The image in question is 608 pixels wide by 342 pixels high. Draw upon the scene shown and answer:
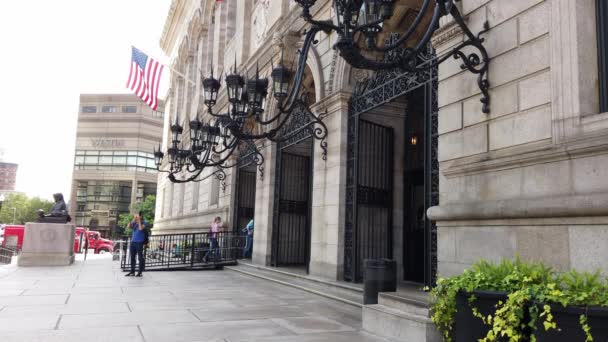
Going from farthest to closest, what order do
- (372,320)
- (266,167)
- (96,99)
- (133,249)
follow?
(96,99) → (266,167) → (133,249) → (372,320)

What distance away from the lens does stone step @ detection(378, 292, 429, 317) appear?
5.66m

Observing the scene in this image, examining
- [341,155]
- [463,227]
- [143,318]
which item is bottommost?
[143,318]

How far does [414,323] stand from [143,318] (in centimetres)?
392

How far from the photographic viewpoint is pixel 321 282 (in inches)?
403

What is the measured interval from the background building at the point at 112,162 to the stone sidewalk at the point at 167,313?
70748 mm

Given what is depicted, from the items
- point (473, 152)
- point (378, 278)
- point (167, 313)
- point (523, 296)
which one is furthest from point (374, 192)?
point (523, 296)

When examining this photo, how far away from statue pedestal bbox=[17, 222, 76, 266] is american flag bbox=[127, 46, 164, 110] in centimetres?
990

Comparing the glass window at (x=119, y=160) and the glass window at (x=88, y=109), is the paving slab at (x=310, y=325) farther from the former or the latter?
the glass window at (x=88, y=109)

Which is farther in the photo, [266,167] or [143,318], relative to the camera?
[266,167]

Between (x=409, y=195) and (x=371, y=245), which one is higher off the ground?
(x=409, y=195)

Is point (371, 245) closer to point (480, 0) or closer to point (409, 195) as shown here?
point (409, 195)

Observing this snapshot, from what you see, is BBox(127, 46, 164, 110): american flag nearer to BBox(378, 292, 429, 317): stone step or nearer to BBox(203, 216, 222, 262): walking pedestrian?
BBox(203, 216, 222, 262): walking pedestrian

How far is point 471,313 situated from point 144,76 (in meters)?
24.4

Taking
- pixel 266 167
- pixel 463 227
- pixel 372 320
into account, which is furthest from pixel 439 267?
pixel 266 167
